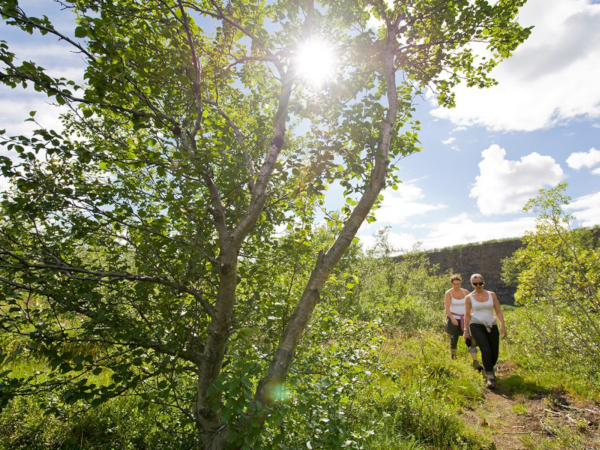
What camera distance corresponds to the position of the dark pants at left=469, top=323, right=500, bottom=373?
5750 millimetres

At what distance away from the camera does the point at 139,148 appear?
2.42 meters

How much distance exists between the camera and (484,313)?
5910 mm

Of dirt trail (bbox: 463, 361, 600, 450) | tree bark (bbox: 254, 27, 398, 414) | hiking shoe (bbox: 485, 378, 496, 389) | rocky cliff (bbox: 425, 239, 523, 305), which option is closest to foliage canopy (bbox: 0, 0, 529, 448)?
tree bark (bbox: 254, 27, 398, 414)

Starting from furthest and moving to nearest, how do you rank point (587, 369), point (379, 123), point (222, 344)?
point (587, 369)
point (379, 123)
point (222, 344)

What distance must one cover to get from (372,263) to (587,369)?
9697mm

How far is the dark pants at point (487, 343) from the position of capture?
575 cm

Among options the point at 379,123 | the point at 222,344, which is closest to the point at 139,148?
the point at 222,344

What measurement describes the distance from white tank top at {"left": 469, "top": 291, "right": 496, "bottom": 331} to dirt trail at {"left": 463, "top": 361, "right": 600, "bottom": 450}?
1.21m

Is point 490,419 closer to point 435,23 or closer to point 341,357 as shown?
point 341,357

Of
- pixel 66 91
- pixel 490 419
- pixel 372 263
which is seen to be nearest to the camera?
pixel 66 91

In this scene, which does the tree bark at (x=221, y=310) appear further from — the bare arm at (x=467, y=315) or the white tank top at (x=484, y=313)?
the bare arm at (x=467, y=315)

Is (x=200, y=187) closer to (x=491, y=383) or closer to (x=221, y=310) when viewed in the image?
(x=221, y=310)

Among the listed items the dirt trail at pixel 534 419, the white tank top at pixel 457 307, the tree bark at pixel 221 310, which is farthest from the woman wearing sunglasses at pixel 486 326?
the tree bark at pixel 221 310

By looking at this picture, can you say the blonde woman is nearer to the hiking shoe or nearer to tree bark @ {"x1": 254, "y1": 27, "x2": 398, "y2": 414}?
the hiking shoe
